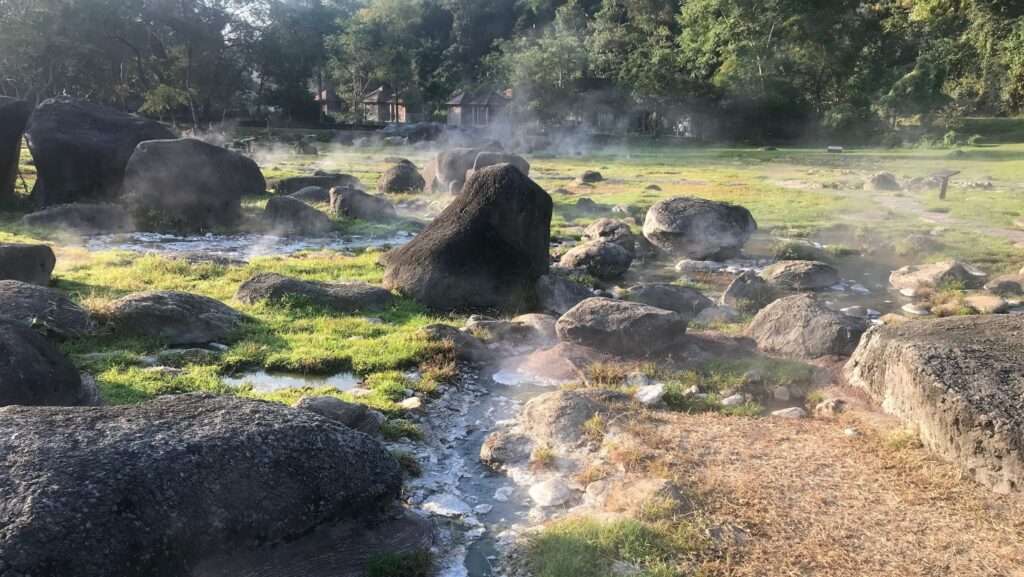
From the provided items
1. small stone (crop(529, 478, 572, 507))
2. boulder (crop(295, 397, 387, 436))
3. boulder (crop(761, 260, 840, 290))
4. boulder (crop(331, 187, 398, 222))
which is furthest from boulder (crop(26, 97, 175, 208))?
small stone (crop(529, 478, 572, 507))

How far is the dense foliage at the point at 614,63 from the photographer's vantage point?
48375 millimetres

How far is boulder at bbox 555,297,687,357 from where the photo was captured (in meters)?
10.3

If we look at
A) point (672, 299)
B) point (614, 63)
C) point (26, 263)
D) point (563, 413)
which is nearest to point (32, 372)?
point (563, 413)

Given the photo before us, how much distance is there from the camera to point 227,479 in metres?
5.11

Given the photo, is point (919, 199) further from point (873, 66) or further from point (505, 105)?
point (505, 105)

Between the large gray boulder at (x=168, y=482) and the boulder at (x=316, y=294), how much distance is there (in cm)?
642

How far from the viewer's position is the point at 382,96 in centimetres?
7294

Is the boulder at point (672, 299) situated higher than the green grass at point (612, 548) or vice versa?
the boulder at point (672, 299)

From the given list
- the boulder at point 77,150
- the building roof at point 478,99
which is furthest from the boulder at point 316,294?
the building roof at point 478,99

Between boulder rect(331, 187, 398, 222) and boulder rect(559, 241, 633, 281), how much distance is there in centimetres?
791

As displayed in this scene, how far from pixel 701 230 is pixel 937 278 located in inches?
183

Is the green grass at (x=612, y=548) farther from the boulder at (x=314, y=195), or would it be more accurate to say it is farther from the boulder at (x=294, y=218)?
the boulder at (x=314, y=195)

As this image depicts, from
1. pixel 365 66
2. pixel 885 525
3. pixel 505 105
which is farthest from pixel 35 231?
pixel 365 66

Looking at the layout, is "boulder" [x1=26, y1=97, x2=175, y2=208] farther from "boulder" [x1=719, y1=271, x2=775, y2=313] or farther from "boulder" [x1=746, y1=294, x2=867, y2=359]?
"boulder" [x1=746, y1=294, x2=867, y2=359]
